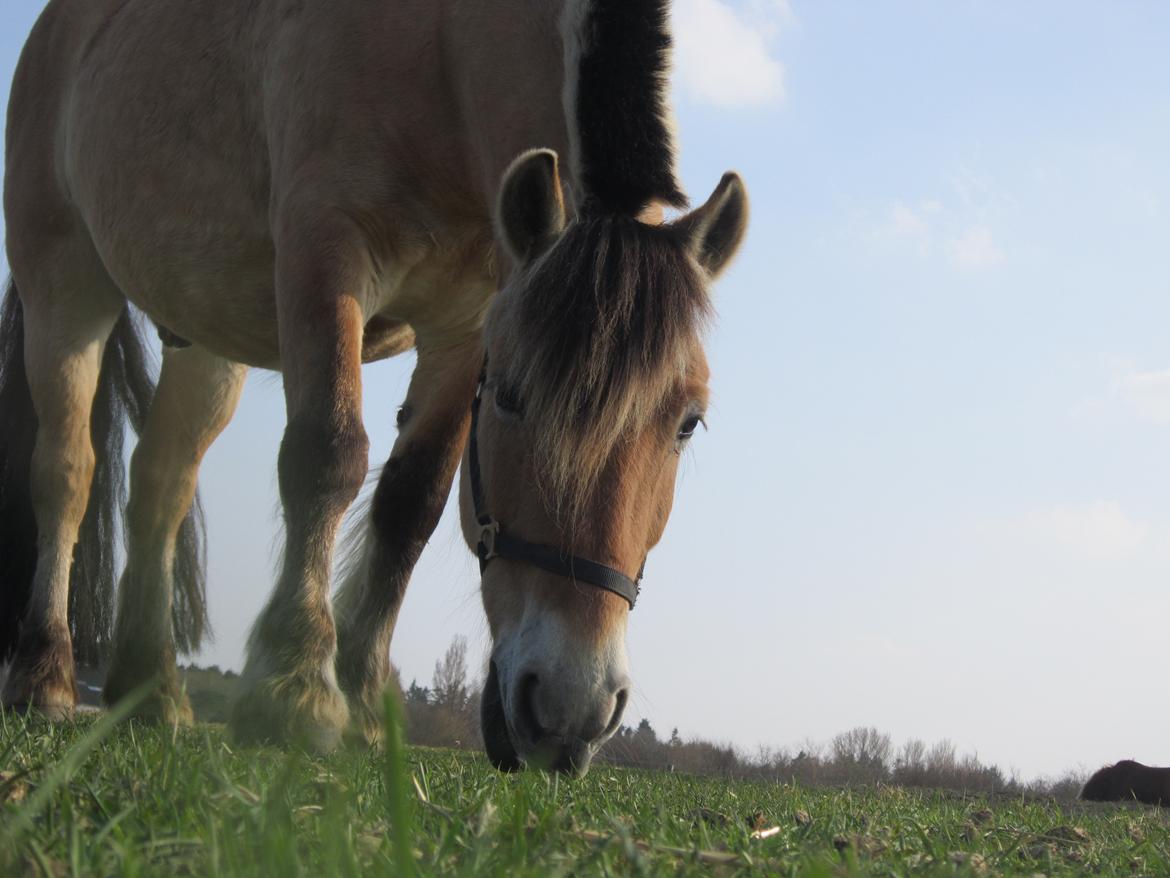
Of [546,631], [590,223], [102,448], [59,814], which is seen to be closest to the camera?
[59,814]

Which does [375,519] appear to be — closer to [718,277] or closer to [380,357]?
[380,357]

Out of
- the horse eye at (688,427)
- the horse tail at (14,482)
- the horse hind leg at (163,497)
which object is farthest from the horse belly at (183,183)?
the horse eye at (688,427)

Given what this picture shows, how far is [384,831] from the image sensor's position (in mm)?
1416

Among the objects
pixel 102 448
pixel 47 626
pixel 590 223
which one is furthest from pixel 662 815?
pixel 102 448

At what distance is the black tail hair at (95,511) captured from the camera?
6.07 meters

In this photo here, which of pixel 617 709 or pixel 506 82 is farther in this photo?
pixel 506 82

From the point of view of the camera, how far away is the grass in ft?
3.40

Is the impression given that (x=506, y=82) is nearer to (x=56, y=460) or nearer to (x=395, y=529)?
(x=395, y=529)

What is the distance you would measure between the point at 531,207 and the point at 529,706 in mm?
1582

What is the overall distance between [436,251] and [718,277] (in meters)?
1.14

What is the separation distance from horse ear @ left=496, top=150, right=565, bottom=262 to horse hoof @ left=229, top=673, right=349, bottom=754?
1.49m

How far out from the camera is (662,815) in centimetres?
192

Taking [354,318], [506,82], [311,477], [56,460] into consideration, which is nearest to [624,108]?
[506,82]

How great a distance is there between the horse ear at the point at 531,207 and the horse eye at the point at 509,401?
448 mm
